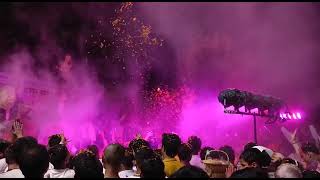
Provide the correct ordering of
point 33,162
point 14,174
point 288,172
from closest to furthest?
point 33,162 < point 288,172 < point 14,174

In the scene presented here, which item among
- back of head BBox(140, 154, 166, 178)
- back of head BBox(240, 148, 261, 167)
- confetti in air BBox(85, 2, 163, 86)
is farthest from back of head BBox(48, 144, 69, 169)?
confetti in air BBox(85, 2, 163, 86)

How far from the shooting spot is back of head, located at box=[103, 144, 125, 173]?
3.30 m

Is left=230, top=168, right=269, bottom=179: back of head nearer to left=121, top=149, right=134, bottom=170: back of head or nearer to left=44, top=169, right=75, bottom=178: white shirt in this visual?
left=121, top=149, right=134, bottom=170: back of head

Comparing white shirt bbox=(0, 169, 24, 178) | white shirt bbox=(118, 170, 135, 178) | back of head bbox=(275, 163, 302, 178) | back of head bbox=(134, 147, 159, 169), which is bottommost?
white shirt bbox=(118, 170, 135, 178)

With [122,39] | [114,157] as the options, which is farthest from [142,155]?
[122,39]

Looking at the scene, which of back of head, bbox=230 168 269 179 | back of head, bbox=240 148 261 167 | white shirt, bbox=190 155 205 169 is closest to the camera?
back of head, bbox=230 168 269 179

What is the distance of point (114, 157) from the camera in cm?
330

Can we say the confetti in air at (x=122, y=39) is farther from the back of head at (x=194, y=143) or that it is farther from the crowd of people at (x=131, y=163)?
the crowd of people at (x=131, y=163)

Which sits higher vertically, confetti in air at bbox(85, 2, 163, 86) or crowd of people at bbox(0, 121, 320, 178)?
confetti in air at bbox(85, 2, 163, 86)

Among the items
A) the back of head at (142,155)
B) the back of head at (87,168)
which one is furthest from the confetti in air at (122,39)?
the back of head at (87,168)

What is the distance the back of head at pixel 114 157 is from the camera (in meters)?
3.30

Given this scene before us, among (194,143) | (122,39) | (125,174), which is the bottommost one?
(125,174)

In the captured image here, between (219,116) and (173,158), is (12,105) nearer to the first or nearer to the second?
(173,158)

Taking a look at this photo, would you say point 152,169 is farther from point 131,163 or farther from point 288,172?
point 288,172
